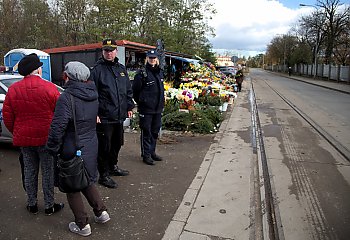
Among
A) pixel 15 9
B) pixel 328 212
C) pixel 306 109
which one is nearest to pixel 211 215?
pixel 328 212

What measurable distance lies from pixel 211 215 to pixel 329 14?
5007cm

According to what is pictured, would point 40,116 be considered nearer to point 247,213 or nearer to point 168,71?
point 247,213

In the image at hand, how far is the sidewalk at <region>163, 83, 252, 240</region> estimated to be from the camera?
3.18 meters

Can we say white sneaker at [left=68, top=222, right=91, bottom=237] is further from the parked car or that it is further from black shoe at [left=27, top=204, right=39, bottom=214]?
the parked car

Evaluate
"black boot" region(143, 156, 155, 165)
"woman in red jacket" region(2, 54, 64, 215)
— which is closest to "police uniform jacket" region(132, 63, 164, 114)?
"black boot" region(143, 156, 155, 165)

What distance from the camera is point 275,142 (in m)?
6.98

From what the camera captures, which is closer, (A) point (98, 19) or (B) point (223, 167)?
(B) point (223, 167)

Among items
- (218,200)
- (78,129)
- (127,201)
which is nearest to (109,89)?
(78,129)

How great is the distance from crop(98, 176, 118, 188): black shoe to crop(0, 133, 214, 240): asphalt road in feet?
0.26

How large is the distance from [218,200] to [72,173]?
1921 millimetres

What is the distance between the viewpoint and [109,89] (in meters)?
4.04

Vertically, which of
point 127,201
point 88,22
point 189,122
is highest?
point 88,22

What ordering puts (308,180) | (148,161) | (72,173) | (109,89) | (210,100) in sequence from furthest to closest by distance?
(210,100) < (148,161) < (308,180) < (109,89) < (72,173)

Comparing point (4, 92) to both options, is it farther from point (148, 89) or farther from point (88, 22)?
point (88, 22)
